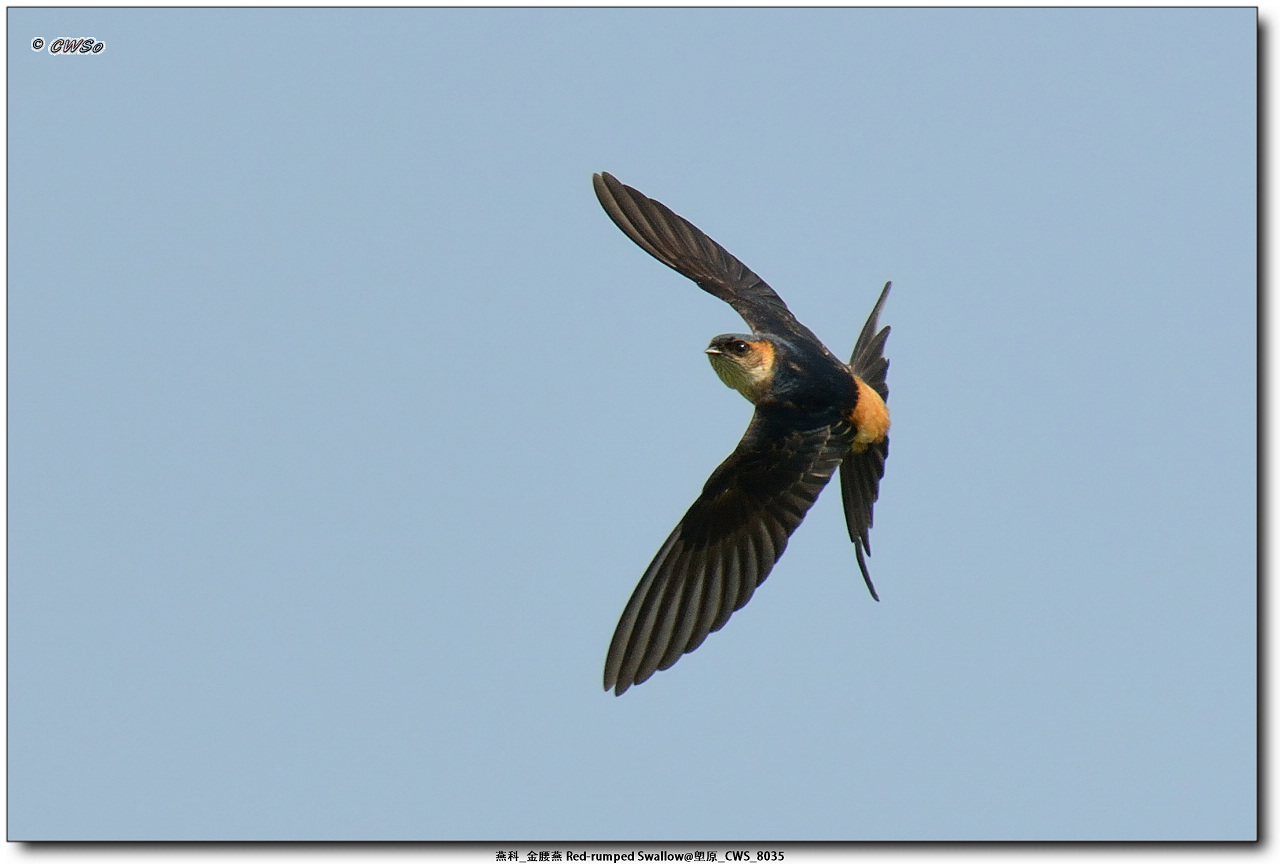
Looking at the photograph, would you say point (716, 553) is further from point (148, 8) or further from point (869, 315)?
point (148, 8)

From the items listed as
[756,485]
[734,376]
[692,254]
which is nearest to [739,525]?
[756,485]

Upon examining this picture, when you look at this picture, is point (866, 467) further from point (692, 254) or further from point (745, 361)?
point (692, 254)

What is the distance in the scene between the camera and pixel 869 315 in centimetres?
584

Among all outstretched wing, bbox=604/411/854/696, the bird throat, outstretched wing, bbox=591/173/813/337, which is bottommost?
outstretched wing, bbox=604/411/854/696

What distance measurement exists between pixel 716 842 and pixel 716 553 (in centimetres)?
109

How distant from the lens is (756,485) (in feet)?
17.7

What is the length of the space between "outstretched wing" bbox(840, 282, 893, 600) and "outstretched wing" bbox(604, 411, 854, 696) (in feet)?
0.69

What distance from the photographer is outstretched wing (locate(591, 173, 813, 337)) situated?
5.61 metres

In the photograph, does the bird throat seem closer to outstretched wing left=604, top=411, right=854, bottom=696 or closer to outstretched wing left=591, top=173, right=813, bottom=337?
outstretched wing left=604, top=411, right=854, bottom=696

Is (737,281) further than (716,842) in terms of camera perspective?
Yes

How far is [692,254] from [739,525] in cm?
122

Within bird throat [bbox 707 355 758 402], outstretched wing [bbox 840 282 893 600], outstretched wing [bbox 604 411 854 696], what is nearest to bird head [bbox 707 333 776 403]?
bird throat [bbox 707 355 758 402]

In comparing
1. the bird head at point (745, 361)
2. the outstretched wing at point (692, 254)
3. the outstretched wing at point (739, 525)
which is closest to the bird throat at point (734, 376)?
the bird head at point (745, 361)

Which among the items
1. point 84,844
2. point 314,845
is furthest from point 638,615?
point 84,844
